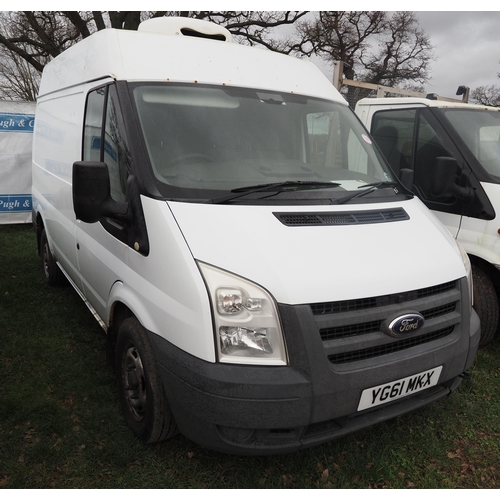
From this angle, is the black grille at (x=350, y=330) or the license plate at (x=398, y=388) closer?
the black grille at (x=350, y=330)

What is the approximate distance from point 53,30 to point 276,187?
708 inches

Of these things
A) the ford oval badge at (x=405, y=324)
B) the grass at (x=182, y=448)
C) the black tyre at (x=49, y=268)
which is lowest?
the grass at (x=182, y=448)

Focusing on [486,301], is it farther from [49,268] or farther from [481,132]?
[49,268]

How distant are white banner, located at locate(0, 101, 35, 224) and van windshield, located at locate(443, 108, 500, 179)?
7967mm

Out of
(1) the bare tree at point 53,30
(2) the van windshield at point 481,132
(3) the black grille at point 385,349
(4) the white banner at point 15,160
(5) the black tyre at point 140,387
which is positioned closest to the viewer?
(3) the black grille at point 385,349

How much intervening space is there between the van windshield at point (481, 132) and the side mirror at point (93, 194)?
337 cm

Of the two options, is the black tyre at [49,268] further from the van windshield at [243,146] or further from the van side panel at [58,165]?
the van windshield at [243,146]

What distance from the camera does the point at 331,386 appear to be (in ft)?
7.83

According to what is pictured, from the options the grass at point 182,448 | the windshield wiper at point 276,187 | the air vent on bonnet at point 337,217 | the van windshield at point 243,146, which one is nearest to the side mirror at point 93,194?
the van windshield at point 243,146

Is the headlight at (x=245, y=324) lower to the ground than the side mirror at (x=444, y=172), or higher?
lower

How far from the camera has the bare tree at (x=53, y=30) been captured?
1656cm

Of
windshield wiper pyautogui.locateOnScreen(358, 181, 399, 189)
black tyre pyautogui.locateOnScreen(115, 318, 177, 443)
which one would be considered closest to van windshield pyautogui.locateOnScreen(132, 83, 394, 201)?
windshield wiper pyautogui.locateOnScreen(358, 181, 399, 189)

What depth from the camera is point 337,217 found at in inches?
112

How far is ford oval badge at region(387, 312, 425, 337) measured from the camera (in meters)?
2.53
